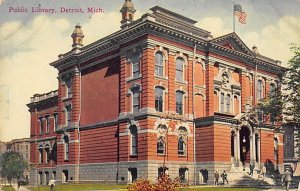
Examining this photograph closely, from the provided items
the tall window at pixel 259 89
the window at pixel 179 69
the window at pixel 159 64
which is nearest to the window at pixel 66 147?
the window at pixel 159 64

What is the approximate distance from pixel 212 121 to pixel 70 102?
45.6 ft

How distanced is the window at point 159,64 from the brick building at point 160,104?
0.08 meters

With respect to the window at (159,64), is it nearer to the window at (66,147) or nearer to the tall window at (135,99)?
the tall window at (135,99)

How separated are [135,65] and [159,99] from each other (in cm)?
323

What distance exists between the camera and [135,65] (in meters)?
34.8

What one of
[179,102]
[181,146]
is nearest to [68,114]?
[179,102]

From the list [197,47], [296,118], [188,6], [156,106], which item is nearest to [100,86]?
[156,106]

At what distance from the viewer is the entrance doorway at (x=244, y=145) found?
40719 millimetres

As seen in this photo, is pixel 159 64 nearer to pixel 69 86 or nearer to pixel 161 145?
pixel 161 145

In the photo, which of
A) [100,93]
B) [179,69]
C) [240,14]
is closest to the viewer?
[240,14]

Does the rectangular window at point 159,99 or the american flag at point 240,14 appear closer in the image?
the american flag at point 240,14

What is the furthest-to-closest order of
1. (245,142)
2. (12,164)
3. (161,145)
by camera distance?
(12,164), (245,142), (161,145)

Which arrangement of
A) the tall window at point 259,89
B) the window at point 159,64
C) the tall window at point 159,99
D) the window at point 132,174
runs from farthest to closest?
the tall window at point 259,89 < the window at point 159,64 < the tall window at point 159,99 < the window at point 132,174

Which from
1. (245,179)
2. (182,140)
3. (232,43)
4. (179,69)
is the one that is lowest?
(245,179)
